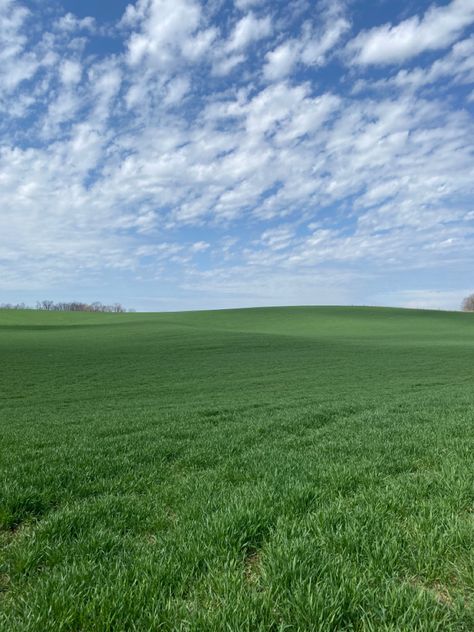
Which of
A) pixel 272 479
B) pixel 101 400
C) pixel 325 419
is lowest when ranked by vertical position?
pixel 101 400

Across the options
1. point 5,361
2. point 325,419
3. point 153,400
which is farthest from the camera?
point 5,361

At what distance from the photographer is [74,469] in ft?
20.0

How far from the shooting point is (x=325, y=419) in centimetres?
1071

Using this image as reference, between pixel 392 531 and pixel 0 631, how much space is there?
10.5 ft

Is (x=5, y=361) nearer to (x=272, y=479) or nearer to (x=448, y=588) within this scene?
(x=272, y=479)

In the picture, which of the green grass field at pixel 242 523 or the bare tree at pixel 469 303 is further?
the bare tree at pixel 469 303

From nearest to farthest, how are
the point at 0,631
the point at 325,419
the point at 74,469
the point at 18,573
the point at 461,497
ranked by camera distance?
the point at 0,631 < the point at 18,573 < the point at 461,497 < the point at 74,469 < the point at 325,419

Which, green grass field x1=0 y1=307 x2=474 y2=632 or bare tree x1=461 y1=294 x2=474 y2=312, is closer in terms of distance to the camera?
green grass field x1=0 y1=307 x2=474 y2=632

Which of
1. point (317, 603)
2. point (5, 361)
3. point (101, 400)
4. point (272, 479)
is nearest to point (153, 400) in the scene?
point (101, 400)

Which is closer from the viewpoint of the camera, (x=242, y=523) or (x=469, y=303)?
(x=242, y=523)

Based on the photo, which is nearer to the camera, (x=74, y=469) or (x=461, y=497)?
(x=461, y=497)

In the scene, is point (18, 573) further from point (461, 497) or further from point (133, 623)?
point (461, 497)

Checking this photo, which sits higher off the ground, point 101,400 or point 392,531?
point 392,531

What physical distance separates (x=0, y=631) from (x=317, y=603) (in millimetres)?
2199
